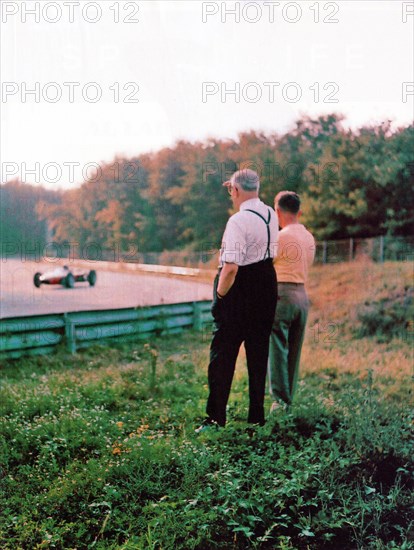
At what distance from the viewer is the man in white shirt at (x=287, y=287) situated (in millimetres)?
5547

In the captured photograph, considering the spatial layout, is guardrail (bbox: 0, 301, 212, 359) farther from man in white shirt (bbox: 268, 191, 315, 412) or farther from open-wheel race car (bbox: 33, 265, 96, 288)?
open-wheel race car (bbox: 33, 265, 96, 288)

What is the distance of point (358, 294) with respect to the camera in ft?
46.4

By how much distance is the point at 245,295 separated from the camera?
4.88 meters

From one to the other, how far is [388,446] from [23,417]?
311 cm

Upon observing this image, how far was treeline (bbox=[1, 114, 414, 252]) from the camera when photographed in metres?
9.29

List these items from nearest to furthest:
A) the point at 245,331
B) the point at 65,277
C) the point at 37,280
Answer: the point at 245,331, the point at 37,280, the point at 65,277

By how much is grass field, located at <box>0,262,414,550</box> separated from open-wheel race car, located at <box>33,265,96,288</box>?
7.02m

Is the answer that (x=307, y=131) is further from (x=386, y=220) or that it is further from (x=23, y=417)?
(x=23, y=417)

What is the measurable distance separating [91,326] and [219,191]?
21.4 ft

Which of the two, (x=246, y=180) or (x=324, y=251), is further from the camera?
(x=324, y=251)

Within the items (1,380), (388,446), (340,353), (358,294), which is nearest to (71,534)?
(388,446)

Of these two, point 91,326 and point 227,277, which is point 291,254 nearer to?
point 227,277

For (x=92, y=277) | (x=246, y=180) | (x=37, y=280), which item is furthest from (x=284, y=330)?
(x=92, y=277)

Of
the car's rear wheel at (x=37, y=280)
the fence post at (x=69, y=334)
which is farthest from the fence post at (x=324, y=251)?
the fence post at (x=69, y=334)
